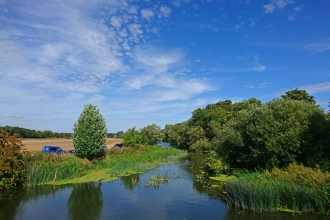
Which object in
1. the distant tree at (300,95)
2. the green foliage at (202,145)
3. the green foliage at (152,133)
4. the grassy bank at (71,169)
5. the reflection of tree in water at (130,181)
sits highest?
the distant tree at (300,95)

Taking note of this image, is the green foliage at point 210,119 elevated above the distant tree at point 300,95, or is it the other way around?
the distant tree at point 300,95

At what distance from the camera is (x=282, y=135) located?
18.3 m

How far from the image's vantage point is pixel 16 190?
19734 millimetres

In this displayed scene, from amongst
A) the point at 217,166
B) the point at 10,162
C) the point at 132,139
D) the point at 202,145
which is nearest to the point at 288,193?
the point at 217,166

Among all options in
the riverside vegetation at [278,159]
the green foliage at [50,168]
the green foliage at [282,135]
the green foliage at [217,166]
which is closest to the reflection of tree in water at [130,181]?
the green foliage at [50,168]

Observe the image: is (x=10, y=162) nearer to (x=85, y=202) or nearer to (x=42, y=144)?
(x=85, y=202)

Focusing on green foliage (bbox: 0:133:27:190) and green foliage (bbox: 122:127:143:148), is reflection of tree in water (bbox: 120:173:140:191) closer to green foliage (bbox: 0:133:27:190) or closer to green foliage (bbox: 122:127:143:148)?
green foliage (bbox: 0:133:27:190)

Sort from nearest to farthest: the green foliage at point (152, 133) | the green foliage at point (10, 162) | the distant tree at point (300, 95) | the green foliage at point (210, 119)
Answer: the green foliage at point (10, 162) → the distant tree at point (300, 95) → the green foliage at point (210, 119) → the green foliage at point (152, 133)

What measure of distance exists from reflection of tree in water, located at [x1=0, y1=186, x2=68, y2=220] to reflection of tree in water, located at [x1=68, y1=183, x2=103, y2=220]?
6.27 feet

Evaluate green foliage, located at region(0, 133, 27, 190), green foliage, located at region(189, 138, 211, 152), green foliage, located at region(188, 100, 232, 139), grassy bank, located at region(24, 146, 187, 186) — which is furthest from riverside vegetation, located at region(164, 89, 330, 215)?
green foliage, located at region(188, 100, 232, 139)

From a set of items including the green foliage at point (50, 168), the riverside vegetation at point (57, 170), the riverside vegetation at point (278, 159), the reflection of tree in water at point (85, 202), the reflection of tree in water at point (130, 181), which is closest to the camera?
the riverside vegetation at point (278, 159)

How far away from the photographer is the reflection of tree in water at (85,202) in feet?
48.4

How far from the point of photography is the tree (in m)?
28.8

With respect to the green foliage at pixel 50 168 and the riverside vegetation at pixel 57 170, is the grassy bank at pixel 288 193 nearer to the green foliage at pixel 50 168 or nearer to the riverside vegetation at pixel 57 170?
the riverside vegetation at pixel 57 170
